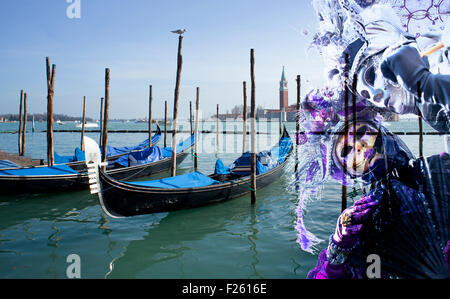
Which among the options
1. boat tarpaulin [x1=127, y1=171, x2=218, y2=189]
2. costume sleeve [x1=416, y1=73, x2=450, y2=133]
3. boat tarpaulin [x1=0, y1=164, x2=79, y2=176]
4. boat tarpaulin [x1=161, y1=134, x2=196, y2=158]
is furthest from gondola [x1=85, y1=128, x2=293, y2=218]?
boat tarpaulin [x1=161, y1=134, x2=196, y2=158]

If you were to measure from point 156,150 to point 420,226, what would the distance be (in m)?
9.88

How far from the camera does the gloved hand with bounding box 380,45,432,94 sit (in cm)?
135

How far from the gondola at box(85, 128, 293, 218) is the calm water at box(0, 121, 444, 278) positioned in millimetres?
224

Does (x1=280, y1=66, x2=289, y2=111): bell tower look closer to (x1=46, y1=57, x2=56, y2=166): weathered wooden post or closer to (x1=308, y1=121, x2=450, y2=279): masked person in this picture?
(x1=308, y1=121, x2=450, y2=279): masked person

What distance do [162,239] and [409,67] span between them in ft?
13.3

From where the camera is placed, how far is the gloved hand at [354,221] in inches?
66.7

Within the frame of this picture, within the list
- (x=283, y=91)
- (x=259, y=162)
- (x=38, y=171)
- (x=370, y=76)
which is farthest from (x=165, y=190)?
(x=283, y=91)

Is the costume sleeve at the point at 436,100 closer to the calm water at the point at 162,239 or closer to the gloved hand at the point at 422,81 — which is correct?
the gloved hand at the point at 422,81

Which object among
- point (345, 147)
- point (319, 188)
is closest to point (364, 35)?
Result: point (345, 147)

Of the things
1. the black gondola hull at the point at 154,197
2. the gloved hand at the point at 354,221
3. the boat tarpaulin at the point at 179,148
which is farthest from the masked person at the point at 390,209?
the boat tarpaulin at the point at 179,148

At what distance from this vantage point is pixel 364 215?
1.69 m

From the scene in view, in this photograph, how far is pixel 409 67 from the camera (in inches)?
53.5

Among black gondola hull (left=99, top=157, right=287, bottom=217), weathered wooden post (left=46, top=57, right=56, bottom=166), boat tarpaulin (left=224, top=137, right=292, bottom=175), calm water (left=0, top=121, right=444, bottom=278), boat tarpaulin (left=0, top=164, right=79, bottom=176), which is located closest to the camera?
calm water (left=0, top=121, right=444, bottom=278)

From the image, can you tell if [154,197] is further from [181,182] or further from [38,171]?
[38,171]
